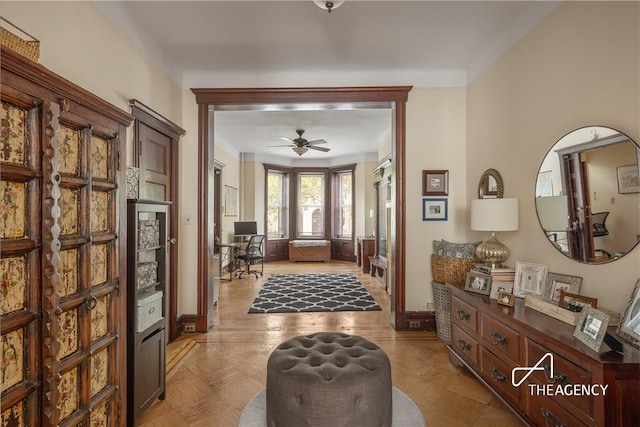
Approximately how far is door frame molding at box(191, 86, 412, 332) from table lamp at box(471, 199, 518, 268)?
102 centimetres

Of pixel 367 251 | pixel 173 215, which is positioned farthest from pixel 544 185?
pixel 367 251

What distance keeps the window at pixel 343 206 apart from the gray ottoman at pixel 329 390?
7053 millimetres

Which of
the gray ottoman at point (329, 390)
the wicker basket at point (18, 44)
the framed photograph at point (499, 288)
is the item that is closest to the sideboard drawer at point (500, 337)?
the framed photograph at point (499, 288)

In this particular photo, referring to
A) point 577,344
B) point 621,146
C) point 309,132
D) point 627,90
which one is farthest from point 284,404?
point 309,132

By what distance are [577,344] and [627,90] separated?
145 centimetres

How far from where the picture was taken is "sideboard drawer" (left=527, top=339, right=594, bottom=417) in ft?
4.73

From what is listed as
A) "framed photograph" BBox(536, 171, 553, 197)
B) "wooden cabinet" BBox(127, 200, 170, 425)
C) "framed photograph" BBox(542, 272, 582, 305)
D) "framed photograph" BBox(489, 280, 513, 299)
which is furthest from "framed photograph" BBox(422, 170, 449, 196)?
"wooden cabinet" BBox(127, 200, 170, 425)

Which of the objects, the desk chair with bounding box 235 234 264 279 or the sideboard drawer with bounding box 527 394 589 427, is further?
the desk chair with bounding box 235 234 264 279

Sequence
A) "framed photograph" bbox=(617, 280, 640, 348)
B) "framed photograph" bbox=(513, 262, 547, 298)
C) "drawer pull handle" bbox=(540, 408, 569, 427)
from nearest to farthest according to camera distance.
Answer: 1. "framed photograph" bbox=(617, 280, 640, 348)
2. "drawer pull handle" bbox=(540, 408, 569, 427)
3. "framed photograph" bbox=(513, 262, 547, 298)

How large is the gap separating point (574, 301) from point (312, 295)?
3.73m

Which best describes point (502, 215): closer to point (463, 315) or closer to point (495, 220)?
point (495, 220)

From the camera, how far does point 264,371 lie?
2730 mm

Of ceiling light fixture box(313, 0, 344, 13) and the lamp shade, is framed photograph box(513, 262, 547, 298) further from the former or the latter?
ceiling light fixture box(313, 0, 344, 13)

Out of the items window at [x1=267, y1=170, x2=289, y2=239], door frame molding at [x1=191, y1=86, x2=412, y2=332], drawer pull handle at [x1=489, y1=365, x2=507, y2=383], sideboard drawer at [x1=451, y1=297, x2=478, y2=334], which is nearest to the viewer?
drawer pull handle at [x1=489, y1=365, x2=507, y2=383]
